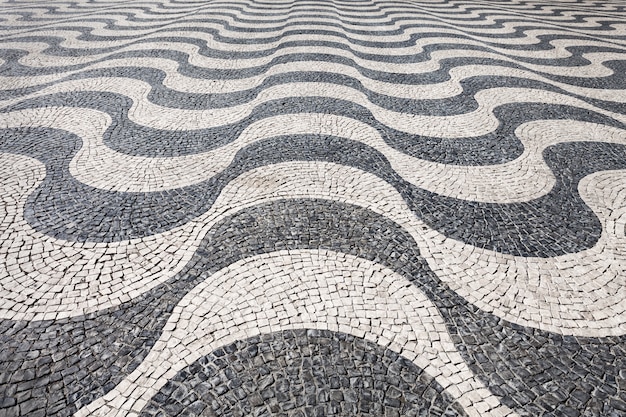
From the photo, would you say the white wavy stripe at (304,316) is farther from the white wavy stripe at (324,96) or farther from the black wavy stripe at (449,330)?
the white wavy stripe at (324,96)

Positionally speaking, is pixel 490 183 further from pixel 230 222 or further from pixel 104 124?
pixel 104 124

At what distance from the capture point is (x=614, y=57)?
6988mm

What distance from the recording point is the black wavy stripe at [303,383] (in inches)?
74.3

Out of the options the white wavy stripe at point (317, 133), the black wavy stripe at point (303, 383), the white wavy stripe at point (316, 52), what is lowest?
the black wavy stripe at point (303, 383)

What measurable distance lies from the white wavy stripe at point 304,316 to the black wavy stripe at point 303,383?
6 centimetres

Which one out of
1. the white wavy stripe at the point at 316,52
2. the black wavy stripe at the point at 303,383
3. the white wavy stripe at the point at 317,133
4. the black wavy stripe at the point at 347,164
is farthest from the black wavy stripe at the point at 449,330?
the white wavy stripe at the point at 316,52

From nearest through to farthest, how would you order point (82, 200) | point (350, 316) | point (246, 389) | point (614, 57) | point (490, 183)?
point (246, 389) < point (350, 316) < point (82, 200) < point (490, 183) < point (614, 57)

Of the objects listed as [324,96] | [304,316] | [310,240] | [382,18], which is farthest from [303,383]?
[382,18]

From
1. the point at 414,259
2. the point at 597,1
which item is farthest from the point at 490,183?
the point at 597,1

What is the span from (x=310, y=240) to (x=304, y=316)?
67 cm

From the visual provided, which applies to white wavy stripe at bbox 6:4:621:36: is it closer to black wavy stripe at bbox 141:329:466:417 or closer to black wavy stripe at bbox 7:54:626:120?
black wavy stripe at bbox 7:54:626:120

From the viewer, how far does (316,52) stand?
6832 mm

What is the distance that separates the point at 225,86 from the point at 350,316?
405 cm

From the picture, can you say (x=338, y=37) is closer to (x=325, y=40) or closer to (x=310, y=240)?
(x=325, y=40)
